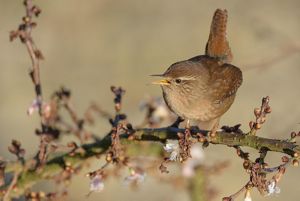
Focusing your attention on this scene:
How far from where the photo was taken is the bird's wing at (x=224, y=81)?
391cm

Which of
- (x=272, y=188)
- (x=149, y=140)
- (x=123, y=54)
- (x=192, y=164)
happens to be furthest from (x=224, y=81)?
(x=123, y=54)

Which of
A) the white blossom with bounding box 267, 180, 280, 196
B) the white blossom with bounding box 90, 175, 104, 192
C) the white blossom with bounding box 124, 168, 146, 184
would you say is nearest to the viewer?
the white blossom with bounding box 267, 180, 280, 196

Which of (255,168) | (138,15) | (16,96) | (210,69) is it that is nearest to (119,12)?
(138,15)

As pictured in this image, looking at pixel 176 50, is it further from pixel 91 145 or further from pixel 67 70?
pixel 91 145

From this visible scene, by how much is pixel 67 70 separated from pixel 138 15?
1.82 m

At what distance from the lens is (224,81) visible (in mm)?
3949

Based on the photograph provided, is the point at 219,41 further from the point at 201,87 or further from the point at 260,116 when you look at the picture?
the point at 260,116

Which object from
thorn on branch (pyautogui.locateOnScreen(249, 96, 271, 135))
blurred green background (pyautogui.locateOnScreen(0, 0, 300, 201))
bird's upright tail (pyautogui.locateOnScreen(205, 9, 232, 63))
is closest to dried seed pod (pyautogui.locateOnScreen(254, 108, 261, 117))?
thorn on branch (pyautogui.locateOnScreen(249, 96, 271, 135))

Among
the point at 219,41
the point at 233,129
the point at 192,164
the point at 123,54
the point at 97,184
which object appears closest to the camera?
the point at 233,129

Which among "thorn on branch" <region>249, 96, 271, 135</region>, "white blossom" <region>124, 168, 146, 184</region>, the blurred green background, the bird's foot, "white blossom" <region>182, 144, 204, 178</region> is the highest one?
the blurred green background

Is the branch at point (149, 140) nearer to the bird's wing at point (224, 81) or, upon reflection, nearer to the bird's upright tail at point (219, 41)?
the bird's wing at point (224, 81)

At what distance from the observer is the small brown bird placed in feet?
12.6

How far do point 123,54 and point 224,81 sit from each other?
26.3 ft

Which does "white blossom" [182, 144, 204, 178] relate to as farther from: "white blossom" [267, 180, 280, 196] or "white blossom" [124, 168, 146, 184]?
"white blossom" [267, 180, 280, 196]
